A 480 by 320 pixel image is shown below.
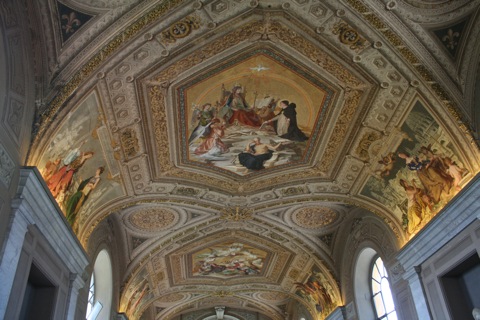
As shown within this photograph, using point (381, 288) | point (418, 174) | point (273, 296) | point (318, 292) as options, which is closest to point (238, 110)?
point (418, 174)

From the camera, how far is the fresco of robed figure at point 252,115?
10.0m

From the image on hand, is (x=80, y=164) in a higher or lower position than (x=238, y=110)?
lower

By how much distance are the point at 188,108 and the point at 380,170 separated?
5136mm

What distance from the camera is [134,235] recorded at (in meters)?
15.5

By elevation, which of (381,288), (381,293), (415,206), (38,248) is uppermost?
(415,206)

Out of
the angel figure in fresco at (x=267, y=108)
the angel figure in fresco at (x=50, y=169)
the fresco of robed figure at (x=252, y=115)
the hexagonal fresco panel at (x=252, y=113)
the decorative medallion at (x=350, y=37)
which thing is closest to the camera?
the decorative medallion at (x=350, y=37)

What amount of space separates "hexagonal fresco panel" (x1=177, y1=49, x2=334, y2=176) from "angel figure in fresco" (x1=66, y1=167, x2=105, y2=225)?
2254 mm

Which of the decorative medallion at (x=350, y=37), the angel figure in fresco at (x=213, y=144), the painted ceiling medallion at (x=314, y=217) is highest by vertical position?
the angel figure in fresco at (x=213, y=144)

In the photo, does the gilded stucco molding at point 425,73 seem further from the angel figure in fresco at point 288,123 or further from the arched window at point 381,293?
the arched window at point 381,293

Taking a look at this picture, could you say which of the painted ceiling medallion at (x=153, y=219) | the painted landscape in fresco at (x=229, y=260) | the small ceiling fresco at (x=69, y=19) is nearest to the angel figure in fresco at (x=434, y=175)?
the small ceiling fresco at (x=69, y=19)

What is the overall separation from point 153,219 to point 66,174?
17.4ft

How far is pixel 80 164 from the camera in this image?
1027 centimetres

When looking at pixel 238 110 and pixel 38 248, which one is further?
pixel 238 110

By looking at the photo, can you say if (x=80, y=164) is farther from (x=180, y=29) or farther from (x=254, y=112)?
(x=254, y=112)
